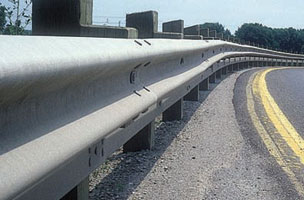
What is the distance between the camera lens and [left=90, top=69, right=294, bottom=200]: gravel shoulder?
9.82 ft

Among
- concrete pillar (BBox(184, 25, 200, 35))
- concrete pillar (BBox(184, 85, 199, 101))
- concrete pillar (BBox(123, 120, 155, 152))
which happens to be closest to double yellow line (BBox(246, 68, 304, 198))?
concrete pillar (BBox(184, 85, 199, 101))

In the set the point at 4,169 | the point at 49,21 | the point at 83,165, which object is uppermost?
the point at 49,21

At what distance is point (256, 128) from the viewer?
5.11 meters

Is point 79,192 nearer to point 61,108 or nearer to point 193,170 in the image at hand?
point 61,108

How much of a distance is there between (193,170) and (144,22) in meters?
1.48

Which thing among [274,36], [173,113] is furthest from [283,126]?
[274,36]

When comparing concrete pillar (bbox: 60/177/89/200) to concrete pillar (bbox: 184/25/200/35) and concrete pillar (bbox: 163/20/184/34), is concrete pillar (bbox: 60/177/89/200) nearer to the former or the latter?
concrete pillar (bbox: 163/20/184/34)

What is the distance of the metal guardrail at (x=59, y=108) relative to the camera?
136 cm

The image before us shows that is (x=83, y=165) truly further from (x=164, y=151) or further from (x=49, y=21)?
(x=164, y=151)

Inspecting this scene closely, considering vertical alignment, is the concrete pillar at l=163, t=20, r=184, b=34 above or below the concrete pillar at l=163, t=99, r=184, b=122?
above

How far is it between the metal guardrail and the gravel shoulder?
0.47 metres

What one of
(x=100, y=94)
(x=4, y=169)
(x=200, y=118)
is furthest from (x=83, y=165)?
(x=200, y=118)

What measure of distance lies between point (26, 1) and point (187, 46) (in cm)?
205

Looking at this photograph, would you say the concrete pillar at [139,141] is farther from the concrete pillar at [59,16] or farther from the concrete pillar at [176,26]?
the concrete pillar at [176,26]
